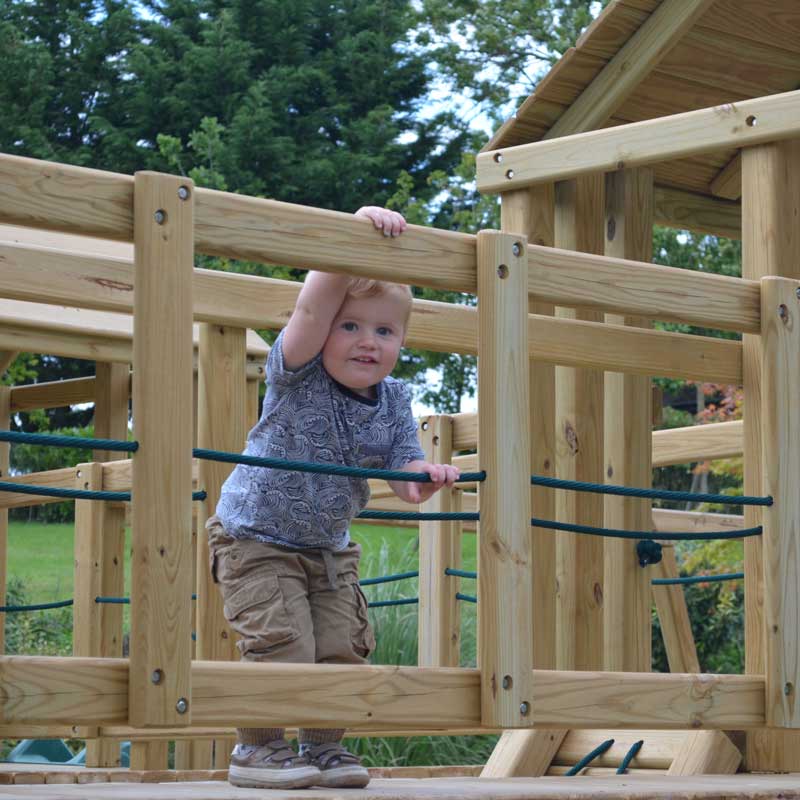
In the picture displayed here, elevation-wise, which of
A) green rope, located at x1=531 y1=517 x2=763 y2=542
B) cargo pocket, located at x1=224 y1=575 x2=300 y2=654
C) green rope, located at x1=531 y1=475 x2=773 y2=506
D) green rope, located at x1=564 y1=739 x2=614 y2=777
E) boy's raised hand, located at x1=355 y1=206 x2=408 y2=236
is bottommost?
green rope, located at x1=564 y1=739 x2=614 y2=777

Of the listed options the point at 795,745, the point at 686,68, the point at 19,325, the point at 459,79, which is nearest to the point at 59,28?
the point at 459,79

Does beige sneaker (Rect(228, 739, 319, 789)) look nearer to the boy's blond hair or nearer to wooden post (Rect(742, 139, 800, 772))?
the boy's blond hair

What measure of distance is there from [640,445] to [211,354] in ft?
5.31

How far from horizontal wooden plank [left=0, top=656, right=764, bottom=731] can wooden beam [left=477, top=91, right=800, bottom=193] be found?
6.24ft

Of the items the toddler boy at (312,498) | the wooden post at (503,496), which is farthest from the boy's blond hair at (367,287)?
the wooden post at (503,496)

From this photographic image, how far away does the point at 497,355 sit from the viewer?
378 centimetres

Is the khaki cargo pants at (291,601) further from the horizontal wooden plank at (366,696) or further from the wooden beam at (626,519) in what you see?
the wooden beam at (626,519)

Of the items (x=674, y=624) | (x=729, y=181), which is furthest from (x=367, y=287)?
(x=674, y=624)

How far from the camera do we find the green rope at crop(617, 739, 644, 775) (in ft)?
17.2

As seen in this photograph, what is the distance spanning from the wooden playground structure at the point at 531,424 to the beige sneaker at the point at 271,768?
0.47 feet

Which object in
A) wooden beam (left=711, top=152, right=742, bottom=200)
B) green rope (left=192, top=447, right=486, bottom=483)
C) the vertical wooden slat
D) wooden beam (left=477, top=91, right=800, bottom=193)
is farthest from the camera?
wooden beam (left=711, top=152, right=742, bottom=200)

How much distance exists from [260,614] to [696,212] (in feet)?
12.2

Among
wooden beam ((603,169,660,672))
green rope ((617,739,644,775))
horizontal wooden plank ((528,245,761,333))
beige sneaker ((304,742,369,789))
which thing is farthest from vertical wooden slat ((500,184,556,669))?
beige sneaker ((304,742,369,789))

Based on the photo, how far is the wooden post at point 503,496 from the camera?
368 cm
